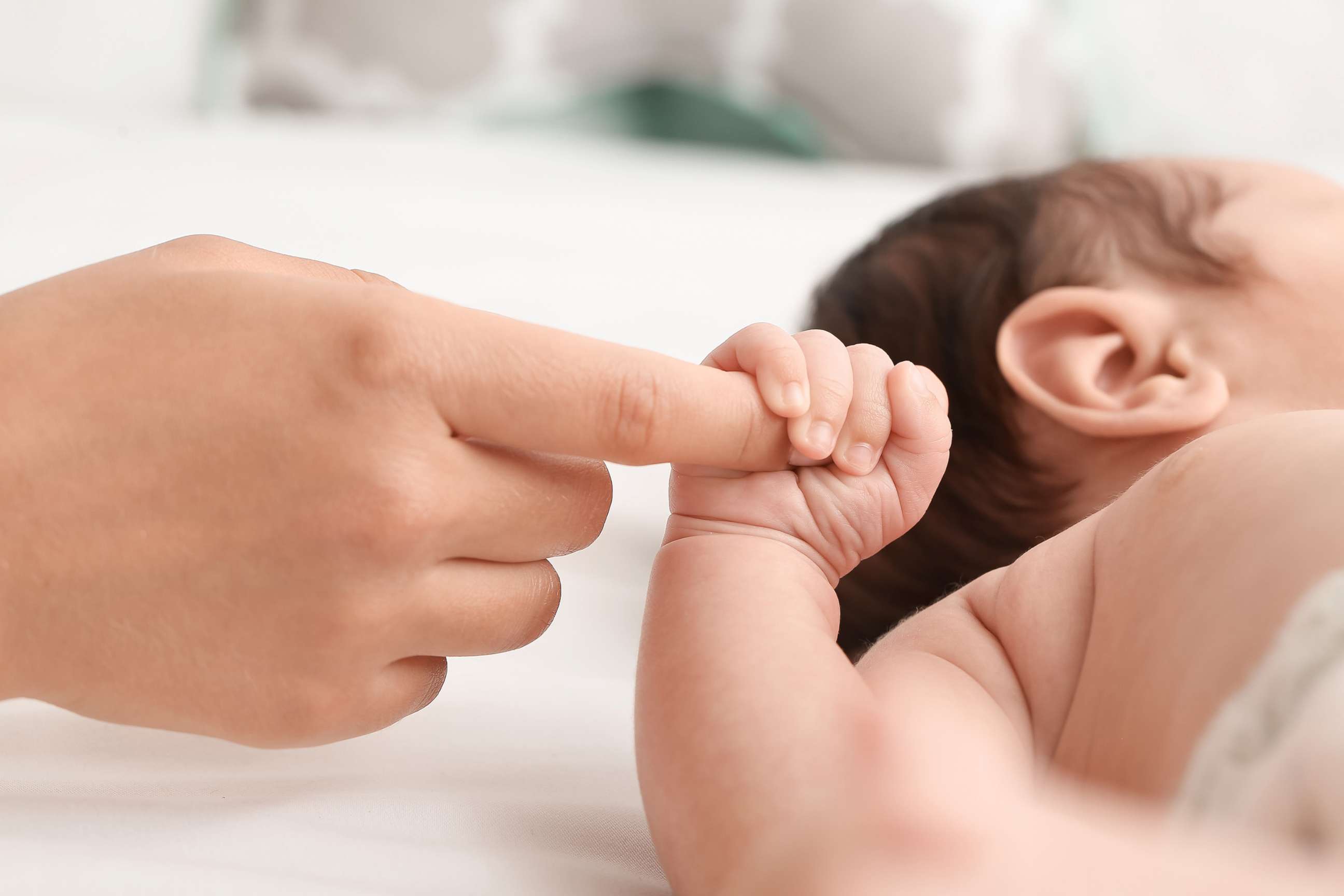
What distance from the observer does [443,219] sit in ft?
4.74

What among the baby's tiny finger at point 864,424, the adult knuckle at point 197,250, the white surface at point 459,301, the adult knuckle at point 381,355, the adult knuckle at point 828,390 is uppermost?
the adult knuckle at point 197,250

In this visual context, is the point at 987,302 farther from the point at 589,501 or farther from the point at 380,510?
the point at 380,510

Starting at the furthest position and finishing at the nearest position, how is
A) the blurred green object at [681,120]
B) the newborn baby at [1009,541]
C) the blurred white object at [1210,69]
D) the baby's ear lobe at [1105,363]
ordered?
the blurred green object at [681,120] → the blurred white object at [1210,69] → the baby's ear lobe at [1105,363] → the newborn baby at [1009,541]

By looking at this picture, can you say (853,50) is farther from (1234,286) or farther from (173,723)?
(173,723)

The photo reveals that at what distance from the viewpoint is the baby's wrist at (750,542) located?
2.06ft

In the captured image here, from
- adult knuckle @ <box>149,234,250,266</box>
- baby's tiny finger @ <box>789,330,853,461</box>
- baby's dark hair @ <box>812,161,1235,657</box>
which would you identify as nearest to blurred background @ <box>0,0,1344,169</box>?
baby's dark hair @ <box>812,161,1235,657</box>

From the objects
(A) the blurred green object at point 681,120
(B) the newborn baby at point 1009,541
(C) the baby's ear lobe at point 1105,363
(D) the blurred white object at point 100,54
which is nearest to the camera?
(B) the newborn baby at point 1009,541

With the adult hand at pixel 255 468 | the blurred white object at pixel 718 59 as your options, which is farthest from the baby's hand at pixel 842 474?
the blurred white object at pixel 718 59

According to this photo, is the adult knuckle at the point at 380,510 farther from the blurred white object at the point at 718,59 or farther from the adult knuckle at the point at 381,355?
the blurred white object at the point at 718,59

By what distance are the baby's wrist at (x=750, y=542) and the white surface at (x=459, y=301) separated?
158mm

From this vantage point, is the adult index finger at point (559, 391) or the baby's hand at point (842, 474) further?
the baby's hand at point (842, 474)

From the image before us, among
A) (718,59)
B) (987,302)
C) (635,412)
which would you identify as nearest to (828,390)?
(635,412)

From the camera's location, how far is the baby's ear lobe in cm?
81

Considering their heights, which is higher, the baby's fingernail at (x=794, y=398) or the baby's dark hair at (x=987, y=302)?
the baby's fingernail at (x=794, y=398)
